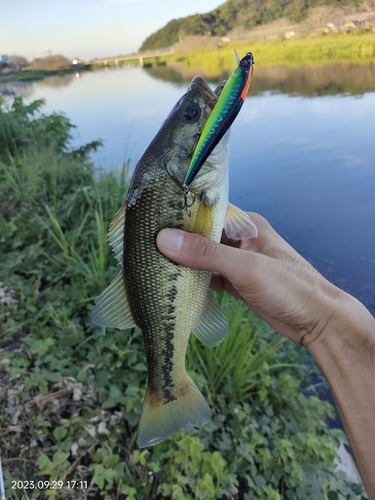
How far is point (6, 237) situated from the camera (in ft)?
14.2

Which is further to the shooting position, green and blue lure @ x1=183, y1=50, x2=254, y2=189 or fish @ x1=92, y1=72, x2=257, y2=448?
fish @ x1=92, y1=72, x2=257, y2=448

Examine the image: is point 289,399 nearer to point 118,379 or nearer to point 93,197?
point 118,379

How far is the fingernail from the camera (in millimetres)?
1369

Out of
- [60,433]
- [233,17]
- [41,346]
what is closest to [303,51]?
[233,17]

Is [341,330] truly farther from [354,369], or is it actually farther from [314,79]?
[314,79]

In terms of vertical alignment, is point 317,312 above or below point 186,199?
below

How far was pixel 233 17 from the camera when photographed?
15.0 metres

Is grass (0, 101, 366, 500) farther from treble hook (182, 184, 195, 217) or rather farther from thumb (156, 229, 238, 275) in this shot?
treble hook (182, 184, 195, 217)

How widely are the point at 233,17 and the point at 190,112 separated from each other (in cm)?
1646

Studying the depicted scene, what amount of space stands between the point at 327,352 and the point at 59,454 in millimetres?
1592

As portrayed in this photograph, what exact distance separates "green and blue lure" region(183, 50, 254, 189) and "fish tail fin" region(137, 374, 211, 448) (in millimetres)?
1065

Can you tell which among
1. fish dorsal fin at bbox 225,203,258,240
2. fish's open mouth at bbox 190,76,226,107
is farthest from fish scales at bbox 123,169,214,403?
fish's open mouth at bbox 190,76,226,107

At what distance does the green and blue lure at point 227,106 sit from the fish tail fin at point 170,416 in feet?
3.49

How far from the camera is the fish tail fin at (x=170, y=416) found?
1643 millimetres
